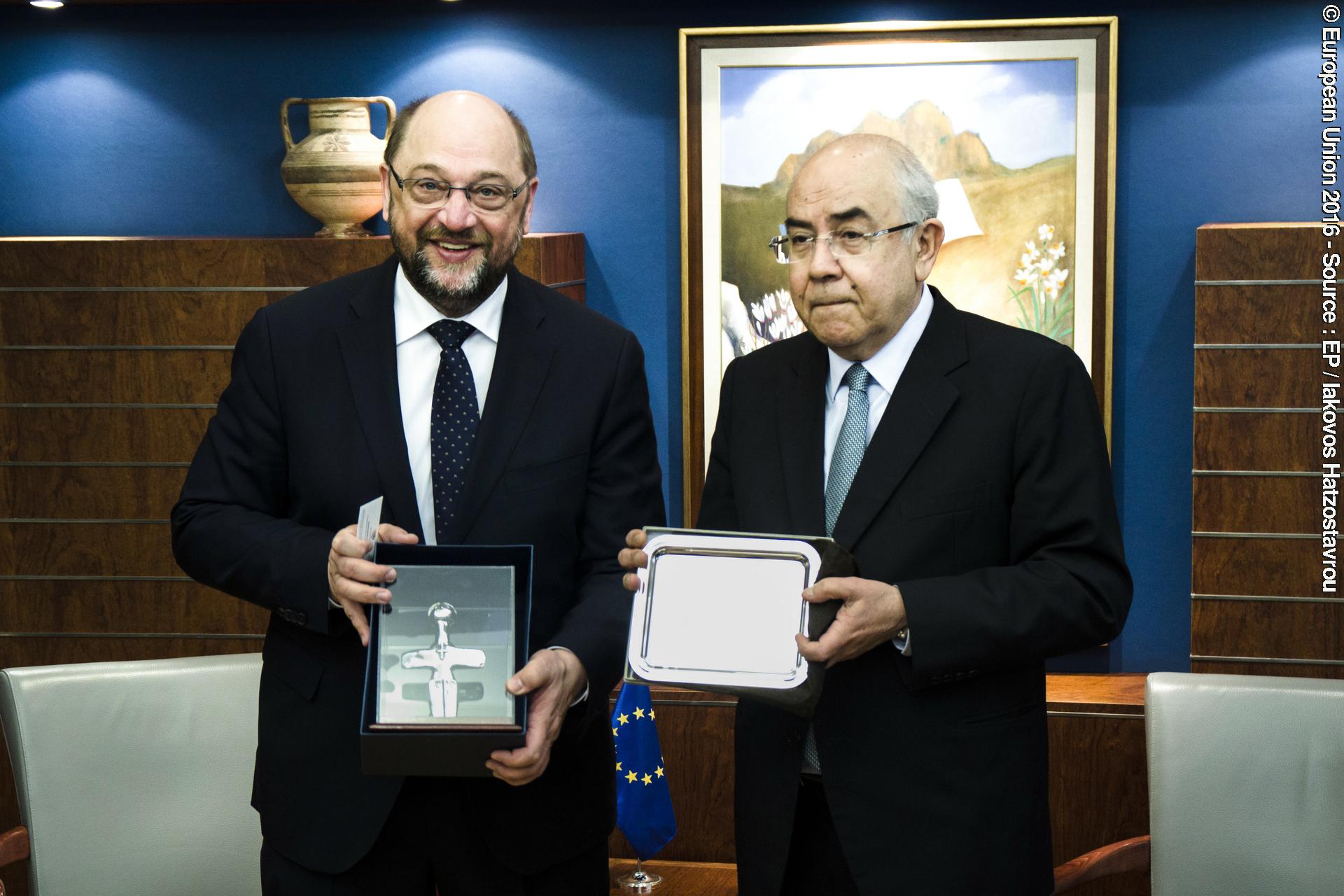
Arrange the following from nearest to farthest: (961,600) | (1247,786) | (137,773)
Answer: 1. (961,600)
2. (1247,786)
3. (137,773)

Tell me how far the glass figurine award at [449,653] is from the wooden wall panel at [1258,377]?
2414mm

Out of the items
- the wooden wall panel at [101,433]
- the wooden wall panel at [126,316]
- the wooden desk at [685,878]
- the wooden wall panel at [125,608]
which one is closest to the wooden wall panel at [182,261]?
the wooden wall panel at [126,316]

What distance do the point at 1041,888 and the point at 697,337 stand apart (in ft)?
7.47

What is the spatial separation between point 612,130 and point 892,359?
2.23 metres

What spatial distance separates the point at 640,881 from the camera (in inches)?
139

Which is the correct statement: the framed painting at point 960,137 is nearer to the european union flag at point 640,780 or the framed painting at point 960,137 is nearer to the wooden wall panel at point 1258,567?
the wooden wall panel at point 1258,567

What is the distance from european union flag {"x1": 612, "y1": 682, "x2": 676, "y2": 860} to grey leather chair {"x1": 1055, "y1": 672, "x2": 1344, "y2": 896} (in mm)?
1346

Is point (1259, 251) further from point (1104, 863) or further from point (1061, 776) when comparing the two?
point (1104, 863)

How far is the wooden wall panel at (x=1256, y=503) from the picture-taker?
3482 millimetres

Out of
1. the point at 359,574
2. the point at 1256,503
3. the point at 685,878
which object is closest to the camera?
the point at 359,574

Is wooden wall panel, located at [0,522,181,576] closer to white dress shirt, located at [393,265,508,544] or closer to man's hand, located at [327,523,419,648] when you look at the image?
white dress shirt, located at [393,265,508,544]

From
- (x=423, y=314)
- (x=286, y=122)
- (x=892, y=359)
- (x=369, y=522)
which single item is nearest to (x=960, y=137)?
(x=286, y=122)

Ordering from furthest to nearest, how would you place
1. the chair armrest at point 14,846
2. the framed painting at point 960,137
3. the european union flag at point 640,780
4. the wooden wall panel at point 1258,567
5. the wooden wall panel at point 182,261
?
the framed painting at point 960,137
the wooden wall panel at point 182,261
the wooden wall panel at point 1258,567
the european union flag at point 640,780
the chair armrest at point 14,846

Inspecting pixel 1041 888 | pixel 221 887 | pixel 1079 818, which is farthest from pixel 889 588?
pixel 1079 818
